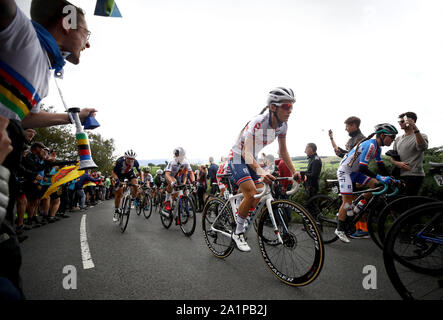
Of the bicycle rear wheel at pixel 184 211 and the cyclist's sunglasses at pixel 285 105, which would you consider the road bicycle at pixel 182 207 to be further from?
the cyclist's sunglasses at pixel 285 105

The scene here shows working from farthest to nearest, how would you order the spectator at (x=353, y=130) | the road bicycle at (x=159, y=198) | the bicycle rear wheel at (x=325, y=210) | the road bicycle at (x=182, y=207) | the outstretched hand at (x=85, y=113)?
the road bicycle at (x=159, y=198) < the road bicycle at (x=182, y=207) < the spectator at (x=353, y=130) < the bicycle rear wheel at (x=325, y=210) < the outstretched hand at (x=85, y=113)

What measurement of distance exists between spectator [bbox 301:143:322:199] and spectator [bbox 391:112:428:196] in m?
1.81

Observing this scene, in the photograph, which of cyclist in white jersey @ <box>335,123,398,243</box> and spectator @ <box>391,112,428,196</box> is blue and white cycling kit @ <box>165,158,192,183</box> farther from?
spectator @ <box>391,112,428,196</box>

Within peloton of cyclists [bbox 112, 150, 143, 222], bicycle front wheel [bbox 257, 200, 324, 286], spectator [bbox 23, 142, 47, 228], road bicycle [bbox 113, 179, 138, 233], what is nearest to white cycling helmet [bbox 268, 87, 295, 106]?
bicycle front wheel [bbox 257, 200, 324, 286]

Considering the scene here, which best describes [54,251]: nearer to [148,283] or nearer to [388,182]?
[148,283]

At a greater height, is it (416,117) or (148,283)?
(416,117)

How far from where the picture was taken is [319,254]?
7.11ft

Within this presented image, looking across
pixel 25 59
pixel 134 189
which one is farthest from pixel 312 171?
pixel 25 59

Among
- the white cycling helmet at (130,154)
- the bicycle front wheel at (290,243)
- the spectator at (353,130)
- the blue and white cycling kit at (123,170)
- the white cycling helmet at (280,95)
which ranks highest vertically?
the white cycling helmet at (280,95)

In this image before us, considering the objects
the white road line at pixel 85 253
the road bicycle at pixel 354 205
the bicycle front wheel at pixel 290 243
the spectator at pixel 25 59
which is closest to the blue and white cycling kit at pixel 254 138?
the bicycle front wheel at pixel 290 243

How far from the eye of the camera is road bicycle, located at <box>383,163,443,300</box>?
1.84m

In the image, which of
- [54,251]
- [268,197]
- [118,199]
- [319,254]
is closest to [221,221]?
[268,197]

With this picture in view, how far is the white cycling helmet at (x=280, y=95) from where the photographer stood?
2.83 m
